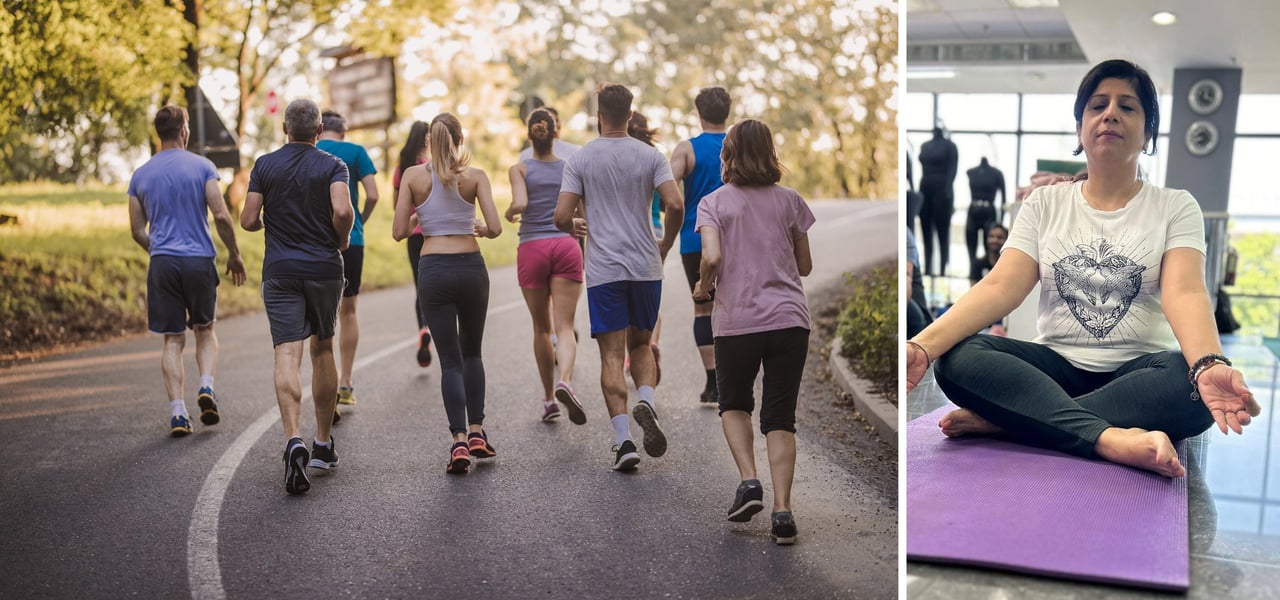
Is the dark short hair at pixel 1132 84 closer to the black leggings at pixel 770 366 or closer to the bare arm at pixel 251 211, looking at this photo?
the black leggings at pixel 770 366

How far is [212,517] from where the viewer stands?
148 inches

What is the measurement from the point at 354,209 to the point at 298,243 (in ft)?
1.64

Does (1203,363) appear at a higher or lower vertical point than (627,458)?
higher

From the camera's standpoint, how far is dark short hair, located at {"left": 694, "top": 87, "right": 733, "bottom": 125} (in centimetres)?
470

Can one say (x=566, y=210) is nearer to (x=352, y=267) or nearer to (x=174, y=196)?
(x=352, y=267)

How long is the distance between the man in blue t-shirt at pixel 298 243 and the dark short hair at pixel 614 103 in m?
0.99

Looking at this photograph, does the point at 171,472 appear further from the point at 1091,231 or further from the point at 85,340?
the point at 1091,231

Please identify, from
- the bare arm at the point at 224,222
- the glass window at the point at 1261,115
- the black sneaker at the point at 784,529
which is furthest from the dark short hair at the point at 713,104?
the glass window at the point at 1261,115

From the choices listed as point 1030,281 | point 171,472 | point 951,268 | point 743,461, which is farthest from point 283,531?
point 951,268

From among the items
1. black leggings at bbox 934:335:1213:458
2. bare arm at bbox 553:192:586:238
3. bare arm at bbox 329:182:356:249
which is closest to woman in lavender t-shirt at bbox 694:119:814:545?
black leggings at bbox 934:335:1213:458

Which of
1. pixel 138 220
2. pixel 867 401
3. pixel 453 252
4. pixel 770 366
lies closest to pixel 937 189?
pixel 867 401

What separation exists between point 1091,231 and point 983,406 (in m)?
0.69

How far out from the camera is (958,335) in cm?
392

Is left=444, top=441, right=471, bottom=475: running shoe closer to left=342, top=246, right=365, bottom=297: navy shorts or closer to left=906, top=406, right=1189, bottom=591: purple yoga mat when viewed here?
left=342, top=246, right=365, bottom=297: navy shorts
